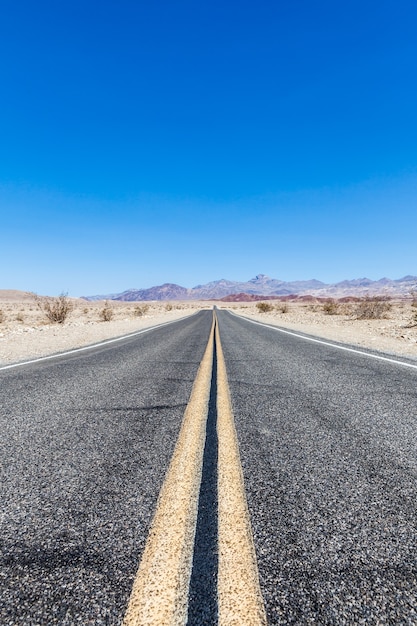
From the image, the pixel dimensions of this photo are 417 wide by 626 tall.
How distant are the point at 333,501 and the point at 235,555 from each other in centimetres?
64

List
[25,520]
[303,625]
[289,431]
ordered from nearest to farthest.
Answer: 1. [303,625]
2. [25,520]
3. [289,431]

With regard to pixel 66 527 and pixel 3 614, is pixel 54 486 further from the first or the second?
pixel 3 614

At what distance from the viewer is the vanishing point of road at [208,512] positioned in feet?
3.26

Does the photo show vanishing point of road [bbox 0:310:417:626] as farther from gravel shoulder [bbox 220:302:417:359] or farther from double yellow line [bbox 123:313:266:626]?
gravel shoulder [bbox 220:302:417:359]

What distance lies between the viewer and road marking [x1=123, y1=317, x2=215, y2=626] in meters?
0.94

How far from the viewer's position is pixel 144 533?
1.31m

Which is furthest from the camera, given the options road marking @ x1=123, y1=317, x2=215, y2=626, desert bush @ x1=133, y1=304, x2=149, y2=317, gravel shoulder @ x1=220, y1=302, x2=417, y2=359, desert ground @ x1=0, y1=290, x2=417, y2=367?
desert bush @ x1=133, y1=304, x2=149, y2=317

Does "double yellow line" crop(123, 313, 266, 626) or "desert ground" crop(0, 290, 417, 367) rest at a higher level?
"double yellow line" crop(123, 313, 266, 626)

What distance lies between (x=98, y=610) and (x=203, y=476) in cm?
88

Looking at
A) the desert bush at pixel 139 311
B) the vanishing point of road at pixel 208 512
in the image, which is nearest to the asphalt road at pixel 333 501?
the vanishing point of road at pixel 208 512

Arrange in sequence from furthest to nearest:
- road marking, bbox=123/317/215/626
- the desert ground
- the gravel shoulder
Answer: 1. the gravel shoulder
2. the desert ground
3. road marking, bbox=123/317/215/626

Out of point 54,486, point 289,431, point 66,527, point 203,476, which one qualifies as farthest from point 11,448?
point 289,431

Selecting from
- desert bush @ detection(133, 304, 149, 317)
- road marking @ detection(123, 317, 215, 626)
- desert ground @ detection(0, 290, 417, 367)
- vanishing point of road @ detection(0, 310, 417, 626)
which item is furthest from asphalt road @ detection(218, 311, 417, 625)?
desert bush @ detection(133, 304, 149, 317)

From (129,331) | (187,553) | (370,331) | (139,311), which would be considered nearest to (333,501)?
(187,553)
